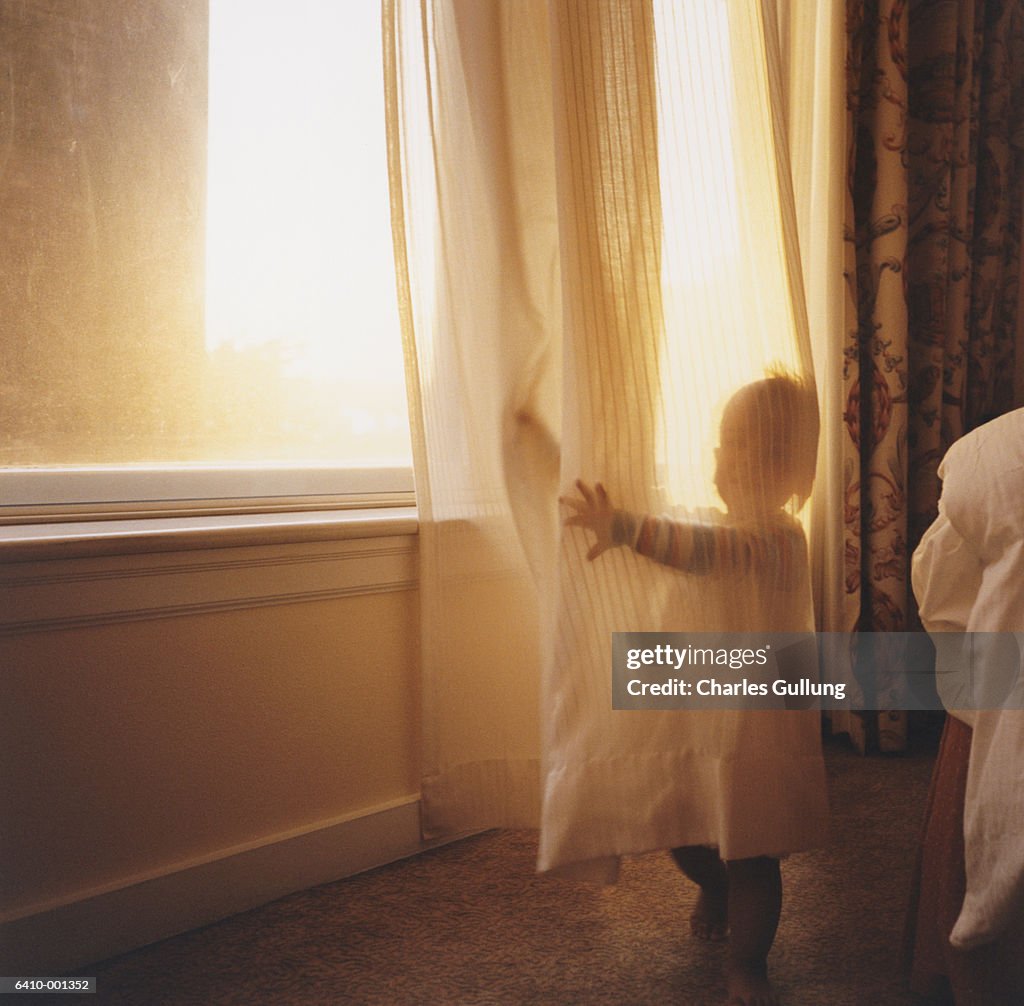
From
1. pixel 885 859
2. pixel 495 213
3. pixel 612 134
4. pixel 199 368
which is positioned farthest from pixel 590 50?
pixel 885 859

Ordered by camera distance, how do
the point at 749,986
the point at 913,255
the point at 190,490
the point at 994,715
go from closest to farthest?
the point at 994,715
the point at 749,986
the point at 190,490
the point at 913,255

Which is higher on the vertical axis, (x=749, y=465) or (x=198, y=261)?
(x=198, y=261)

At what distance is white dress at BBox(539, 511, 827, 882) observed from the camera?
107 centimetres

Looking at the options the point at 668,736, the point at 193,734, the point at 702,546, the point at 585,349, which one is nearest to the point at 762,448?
the point at 702,546

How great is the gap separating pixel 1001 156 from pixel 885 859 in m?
1.67

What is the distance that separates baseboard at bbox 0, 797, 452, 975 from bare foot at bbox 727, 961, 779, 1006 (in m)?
0.56

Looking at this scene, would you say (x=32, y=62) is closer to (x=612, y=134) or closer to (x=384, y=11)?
(x=384, y=11)

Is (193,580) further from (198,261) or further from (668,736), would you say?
(668,736)

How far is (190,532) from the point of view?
115cm

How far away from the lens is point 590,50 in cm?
111

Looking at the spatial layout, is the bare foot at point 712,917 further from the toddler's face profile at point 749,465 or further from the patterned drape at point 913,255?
the patterned drape at point 913,255

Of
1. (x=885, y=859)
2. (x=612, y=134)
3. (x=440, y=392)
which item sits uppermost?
(x=612, y=134)

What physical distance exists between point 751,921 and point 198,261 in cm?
115

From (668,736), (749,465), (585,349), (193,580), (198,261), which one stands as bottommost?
(668,736)
